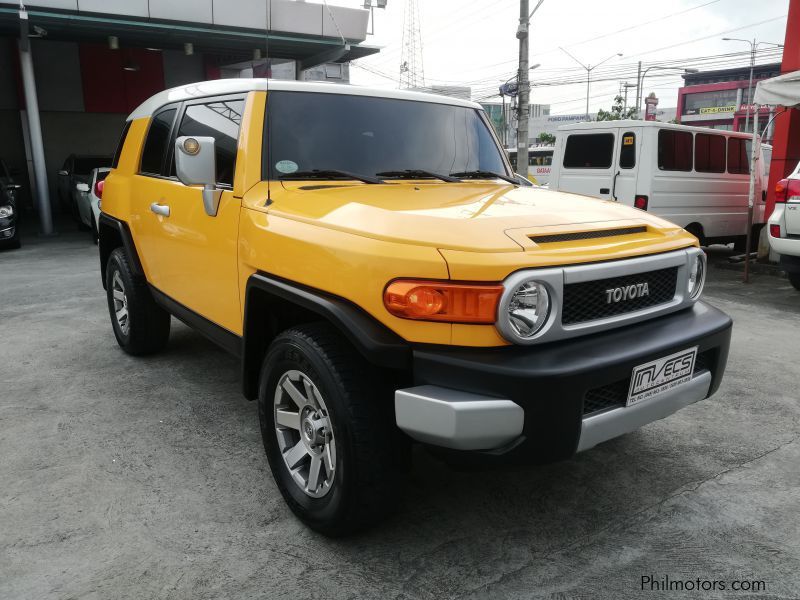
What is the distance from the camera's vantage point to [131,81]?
18.4m

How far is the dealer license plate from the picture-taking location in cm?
235

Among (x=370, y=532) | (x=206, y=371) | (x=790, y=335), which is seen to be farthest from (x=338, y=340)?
(x=790, y=335)

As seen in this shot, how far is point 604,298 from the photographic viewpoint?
2.39 metres

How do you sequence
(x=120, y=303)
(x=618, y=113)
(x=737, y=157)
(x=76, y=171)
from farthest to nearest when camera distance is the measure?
(x=618, y=113) → (x=76, y=171) → (x=737, y=157) → (x=120, y=303)

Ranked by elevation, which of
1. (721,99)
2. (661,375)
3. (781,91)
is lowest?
(661,375)

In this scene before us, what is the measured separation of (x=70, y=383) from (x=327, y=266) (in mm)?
2913

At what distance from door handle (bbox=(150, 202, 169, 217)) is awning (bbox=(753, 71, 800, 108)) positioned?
303 inches

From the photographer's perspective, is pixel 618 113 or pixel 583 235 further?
pixel 618 113

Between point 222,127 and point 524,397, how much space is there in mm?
2238

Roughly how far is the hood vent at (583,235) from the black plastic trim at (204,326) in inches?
61.3

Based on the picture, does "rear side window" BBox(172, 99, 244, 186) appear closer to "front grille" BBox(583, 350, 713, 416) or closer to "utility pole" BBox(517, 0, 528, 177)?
"front grille" BBox(583, 350, 713, 416)

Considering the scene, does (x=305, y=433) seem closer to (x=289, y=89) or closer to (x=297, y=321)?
(x=297, y=321)

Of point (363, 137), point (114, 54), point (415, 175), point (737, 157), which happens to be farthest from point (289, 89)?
point (114, 54)

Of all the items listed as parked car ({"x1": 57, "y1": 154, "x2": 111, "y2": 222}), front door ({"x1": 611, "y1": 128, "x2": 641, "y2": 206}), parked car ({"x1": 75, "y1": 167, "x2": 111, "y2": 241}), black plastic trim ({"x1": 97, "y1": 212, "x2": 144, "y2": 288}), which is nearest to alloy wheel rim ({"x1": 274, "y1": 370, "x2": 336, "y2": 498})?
black plastic trim ({"x1": 97, "y1": 212, "x2": 144, "y2": 288})
